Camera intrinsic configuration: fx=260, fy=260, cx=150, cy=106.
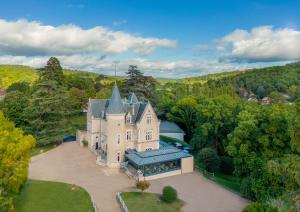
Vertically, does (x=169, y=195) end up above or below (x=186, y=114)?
below

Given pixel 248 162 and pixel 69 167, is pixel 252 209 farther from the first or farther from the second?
pixel 69 167

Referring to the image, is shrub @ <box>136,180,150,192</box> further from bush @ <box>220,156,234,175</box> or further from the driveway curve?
bush @ <box>220,156,234,175</box>

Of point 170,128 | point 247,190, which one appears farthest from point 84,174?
point 170,128

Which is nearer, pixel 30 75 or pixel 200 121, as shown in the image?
pixel 200 121

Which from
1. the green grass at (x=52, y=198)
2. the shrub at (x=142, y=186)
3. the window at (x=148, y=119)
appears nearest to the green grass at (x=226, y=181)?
the shrub at (x=142, y=186)

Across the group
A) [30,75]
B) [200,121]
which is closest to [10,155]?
[200,121]

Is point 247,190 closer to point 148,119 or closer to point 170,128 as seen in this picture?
point 148,119
